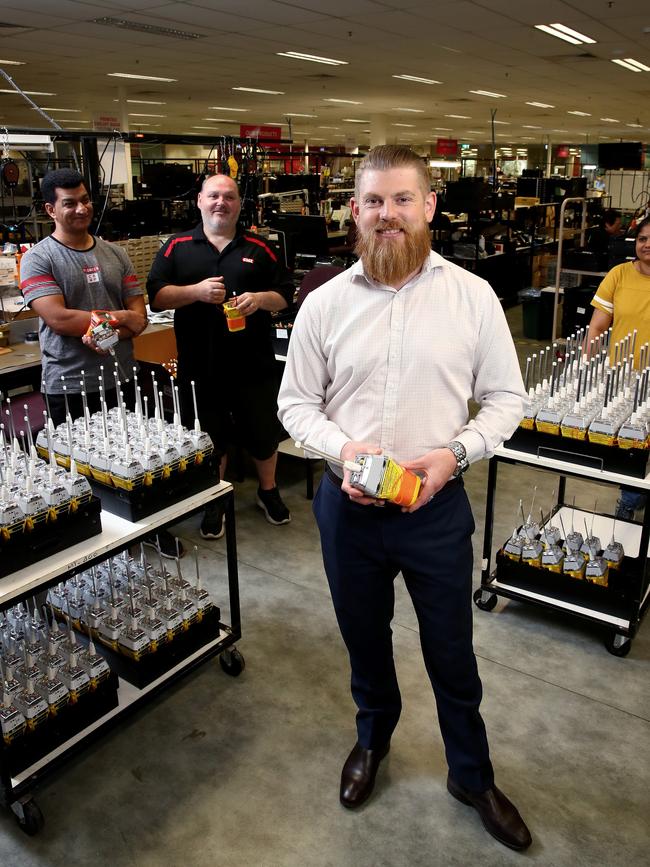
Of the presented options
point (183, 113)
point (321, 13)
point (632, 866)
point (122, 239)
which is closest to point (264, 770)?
point (632, 866)

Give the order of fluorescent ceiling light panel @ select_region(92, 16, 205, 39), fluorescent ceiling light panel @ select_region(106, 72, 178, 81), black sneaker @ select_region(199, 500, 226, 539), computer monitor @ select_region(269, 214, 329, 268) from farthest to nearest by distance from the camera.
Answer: fluorescent ceiling light panel @ select_region(106, 72, 178, 81) < fluorescent ceiling light panel @ select_region(92, 16, 205, 39) < computer monitor @ select_region(269, 214, 329, 268) < black sneaker @ select_region(199, 500, 226, 539)

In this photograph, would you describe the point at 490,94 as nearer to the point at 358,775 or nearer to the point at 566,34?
the point at 566,34

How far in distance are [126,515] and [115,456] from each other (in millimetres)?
186

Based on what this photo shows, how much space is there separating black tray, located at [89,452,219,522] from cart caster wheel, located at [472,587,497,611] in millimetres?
1338

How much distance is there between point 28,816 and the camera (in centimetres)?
201

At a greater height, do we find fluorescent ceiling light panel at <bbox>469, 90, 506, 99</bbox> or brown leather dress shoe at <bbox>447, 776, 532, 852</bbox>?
fluorescent ceiling light panel at <bbox>469, 90, 506, 99</bbox>

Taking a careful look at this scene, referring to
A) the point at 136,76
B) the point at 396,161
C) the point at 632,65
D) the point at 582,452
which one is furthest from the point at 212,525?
the point at 136,76

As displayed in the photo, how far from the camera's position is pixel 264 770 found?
225cm

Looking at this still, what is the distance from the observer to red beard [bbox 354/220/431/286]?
164 centimetres

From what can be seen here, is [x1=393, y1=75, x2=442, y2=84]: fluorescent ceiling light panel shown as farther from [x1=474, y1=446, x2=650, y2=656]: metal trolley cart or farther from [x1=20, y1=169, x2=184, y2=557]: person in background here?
[x1=474, y1=446, x2=650, y2=656]: metal trolley cart

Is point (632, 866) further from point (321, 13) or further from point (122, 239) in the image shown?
point (321, 13)

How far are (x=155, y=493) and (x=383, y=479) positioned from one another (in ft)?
3.16

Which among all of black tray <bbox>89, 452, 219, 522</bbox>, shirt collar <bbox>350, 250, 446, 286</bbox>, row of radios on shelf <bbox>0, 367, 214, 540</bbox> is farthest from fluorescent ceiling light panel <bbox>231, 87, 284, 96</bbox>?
shirt collar <bbox>350, 250, 446, 286</bbox>

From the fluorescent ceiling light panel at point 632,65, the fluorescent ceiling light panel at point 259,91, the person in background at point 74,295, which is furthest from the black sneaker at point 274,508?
the fluorescent ceiling light panel at point 259,91
